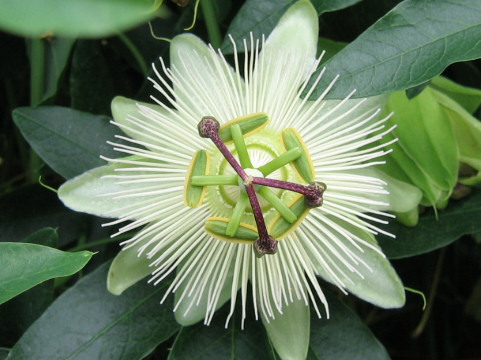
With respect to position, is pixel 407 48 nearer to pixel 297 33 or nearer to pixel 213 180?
pixel 297 33

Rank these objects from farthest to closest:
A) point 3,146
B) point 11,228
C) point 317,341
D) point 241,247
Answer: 1. point 3,146
2. point 11,228
3. point 317,341
4. point 241,247

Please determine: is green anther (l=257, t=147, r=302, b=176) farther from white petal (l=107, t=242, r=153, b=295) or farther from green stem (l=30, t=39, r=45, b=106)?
green stem (l=30, t=39, r=45, b=106)

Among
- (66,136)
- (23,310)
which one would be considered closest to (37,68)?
(66,136)

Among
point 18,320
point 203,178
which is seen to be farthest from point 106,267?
point 203,178

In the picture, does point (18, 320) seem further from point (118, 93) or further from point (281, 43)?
point (281, 43)

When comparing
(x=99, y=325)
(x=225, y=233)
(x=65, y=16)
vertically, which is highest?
(x=65, y=16)

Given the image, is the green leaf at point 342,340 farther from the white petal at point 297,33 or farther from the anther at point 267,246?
the white petal at point 297,33
